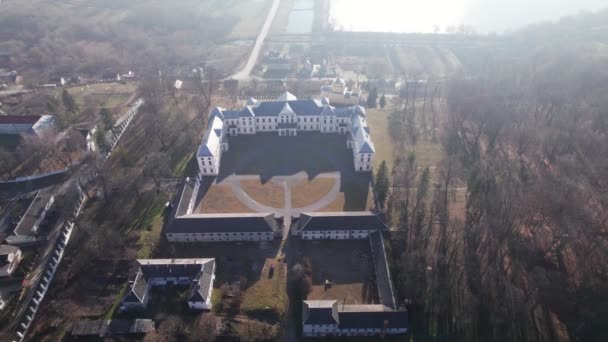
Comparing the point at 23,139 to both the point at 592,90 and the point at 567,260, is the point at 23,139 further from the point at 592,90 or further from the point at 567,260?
the point at 592,90

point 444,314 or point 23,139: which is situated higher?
point 23,139

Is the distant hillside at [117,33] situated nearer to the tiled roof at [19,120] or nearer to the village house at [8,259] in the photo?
the tiled roof at [19,120]

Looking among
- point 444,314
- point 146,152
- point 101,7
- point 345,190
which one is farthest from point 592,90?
point 101,7

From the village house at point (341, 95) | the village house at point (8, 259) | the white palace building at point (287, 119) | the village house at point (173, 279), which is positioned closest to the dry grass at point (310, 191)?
the white palace building at point (287, 119)

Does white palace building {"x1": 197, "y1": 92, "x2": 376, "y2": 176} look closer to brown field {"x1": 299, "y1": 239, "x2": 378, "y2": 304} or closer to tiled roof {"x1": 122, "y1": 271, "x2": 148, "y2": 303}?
brown field {"x1": 299, "y1": 239, "x2": 378, "y2": 304}

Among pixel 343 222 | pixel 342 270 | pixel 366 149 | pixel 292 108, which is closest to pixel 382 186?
pixel 366 149

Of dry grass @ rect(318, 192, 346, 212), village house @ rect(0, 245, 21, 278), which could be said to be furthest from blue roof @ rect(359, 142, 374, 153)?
village house @ rect(0, 245, 21, 278)
